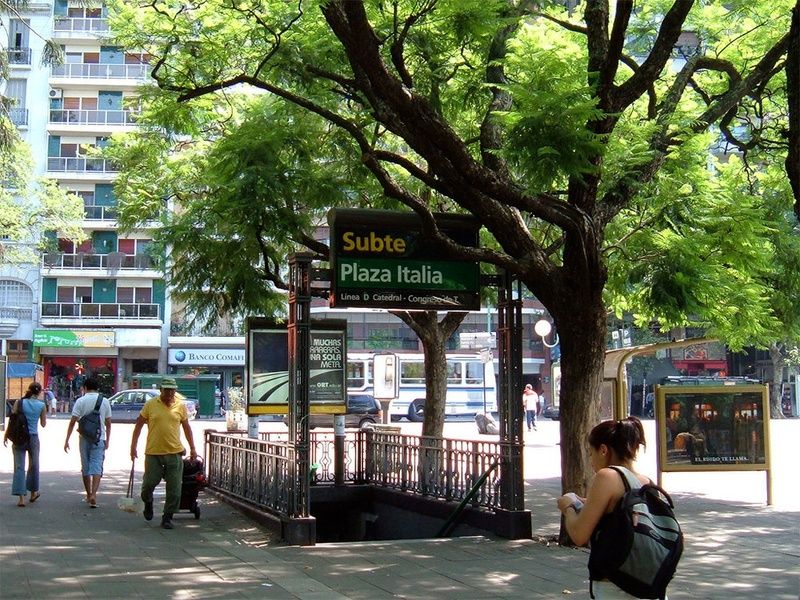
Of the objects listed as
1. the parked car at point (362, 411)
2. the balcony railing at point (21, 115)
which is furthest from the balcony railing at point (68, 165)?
the parked car at point (362, 411)

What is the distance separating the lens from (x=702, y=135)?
1169cm

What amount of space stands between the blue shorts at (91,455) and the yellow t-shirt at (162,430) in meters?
2.02

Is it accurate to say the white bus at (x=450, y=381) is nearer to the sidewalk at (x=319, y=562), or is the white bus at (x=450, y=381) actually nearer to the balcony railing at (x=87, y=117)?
the balcony railing at (x=87, y=117)

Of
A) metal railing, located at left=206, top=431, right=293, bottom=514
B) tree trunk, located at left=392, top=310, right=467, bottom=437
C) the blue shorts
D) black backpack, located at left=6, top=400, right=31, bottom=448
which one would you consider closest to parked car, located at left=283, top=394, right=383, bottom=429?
tree trunk, located at left=392, top=310, right=467, bottom=437

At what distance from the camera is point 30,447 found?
13750 millimetres

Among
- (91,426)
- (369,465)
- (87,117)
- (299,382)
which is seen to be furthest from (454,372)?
(299,382)

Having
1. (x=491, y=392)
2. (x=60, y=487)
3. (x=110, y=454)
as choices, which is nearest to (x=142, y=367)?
(x=491, y=392)

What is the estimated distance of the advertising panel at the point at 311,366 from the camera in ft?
52.9

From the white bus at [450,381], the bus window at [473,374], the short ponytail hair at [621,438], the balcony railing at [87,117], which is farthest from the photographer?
the balcony railing at [87,117]

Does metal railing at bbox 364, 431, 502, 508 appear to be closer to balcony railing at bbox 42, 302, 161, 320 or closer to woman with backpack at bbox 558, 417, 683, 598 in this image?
woman with backpack at bbox 558, 417, 683, 598

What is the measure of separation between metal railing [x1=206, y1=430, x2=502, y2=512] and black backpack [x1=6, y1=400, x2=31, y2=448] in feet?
9.39

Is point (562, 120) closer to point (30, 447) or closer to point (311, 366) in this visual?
point (311, 366)

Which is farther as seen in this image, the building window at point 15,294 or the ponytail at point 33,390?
the building window at point 15,294

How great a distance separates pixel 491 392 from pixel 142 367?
22395 mm
